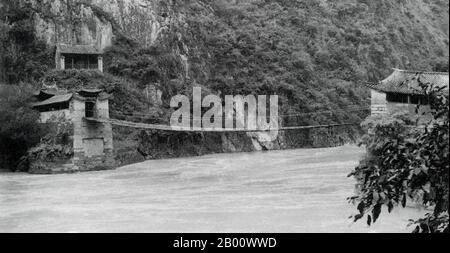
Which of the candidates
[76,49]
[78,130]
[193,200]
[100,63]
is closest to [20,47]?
[76,49]

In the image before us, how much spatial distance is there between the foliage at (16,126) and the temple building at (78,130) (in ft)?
1.83

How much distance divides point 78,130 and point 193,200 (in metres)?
9.84

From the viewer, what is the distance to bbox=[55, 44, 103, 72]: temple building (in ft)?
101

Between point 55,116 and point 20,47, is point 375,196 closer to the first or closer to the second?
point 55,116

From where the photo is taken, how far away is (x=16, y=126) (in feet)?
77.7

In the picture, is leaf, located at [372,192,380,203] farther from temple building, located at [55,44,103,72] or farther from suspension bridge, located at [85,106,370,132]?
temple building, located at [55,44,103,72]

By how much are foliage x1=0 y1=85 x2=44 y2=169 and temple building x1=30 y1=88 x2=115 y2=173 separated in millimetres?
557

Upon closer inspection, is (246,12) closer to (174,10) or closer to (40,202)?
(174,10)

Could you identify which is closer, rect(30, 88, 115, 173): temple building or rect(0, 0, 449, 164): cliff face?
rect(30, 88, 115, 173): temple building

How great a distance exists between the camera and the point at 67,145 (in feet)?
77.5

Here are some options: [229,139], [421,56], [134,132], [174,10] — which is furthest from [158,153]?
[421,56]

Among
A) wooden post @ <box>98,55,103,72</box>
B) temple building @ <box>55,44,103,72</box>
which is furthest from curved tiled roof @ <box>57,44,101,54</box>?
wooden post @ <box>98,55,103,72</box>

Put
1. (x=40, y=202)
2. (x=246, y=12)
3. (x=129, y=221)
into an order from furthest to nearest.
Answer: (x=246, y=12)
(x=40, y=202)
(x=129, y=221)

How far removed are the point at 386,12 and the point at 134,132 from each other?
32.6 meters
